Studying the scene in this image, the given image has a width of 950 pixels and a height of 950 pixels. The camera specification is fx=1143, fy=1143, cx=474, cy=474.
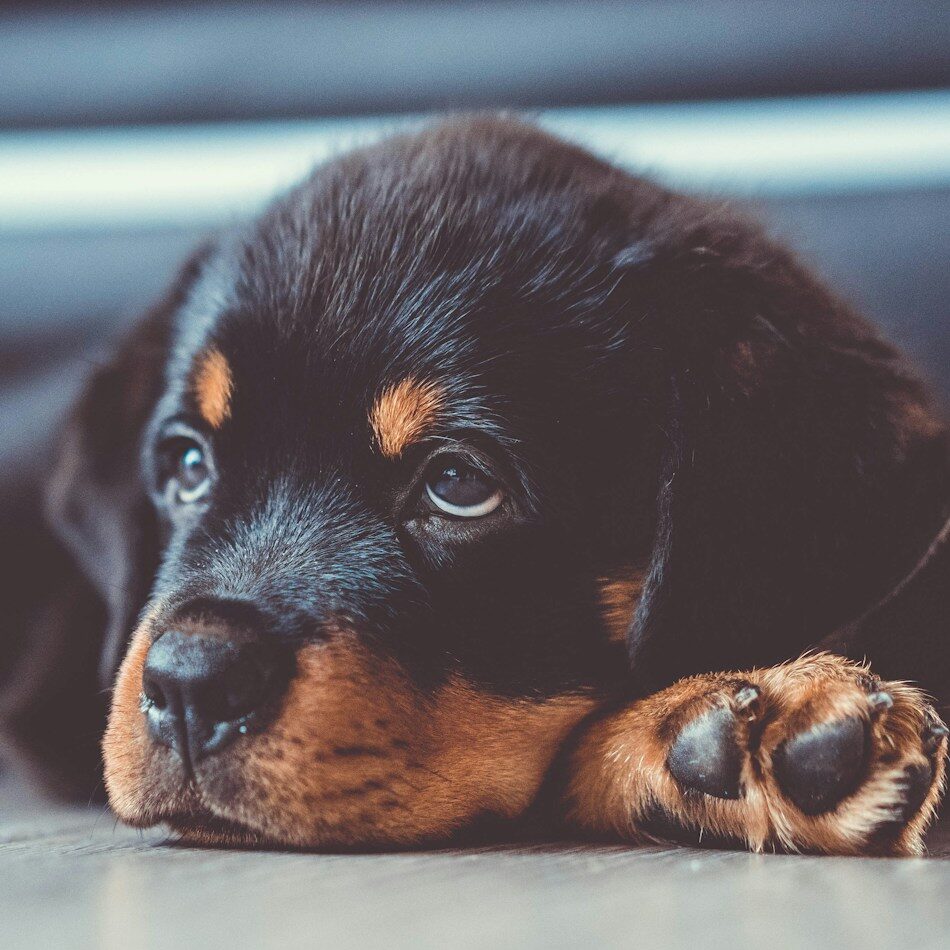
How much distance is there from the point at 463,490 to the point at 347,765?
0.51 metres

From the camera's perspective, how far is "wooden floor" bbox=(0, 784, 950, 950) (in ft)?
3.34

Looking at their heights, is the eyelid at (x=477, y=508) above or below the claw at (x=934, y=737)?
above

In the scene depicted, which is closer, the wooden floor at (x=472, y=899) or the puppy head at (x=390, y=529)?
the wooden floor at (x=472, y=899)

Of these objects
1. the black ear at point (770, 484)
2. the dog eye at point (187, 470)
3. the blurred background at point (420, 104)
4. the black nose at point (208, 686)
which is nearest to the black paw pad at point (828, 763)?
the black ear at point (770, 484)

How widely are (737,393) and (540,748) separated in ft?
2.23

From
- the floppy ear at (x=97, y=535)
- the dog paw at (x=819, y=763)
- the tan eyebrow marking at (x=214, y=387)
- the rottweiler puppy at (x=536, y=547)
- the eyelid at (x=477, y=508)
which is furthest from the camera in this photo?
the floppy ear at (x=97, y=535)

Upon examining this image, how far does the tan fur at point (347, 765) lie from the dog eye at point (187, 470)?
57 cm

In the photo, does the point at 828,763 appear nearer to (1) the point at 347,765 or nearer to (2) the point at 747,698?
(2) the point at 747,698

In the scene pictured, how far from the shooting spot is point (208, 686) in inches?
63.2

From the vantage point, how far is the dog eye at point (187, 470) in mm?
2299

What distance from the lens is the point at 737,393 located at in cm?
194

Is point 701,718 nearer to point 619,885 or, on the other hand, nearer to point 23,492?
point 619,885

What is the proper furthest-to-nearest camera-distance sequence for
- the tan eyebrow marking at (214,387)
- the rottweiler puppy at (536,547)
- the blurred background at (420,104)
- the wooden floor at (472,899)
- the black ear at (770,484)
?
the blurred background at (420,104)
the tan eyebrow marking at (214,387)
the black ear at (770,484)
the rottweiler puppy at (536,547)
the wooden floor at (472,899)

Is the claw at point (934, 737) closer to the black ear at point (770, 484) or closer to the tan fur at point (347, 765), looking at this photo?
the black ear at point (770, 484)
